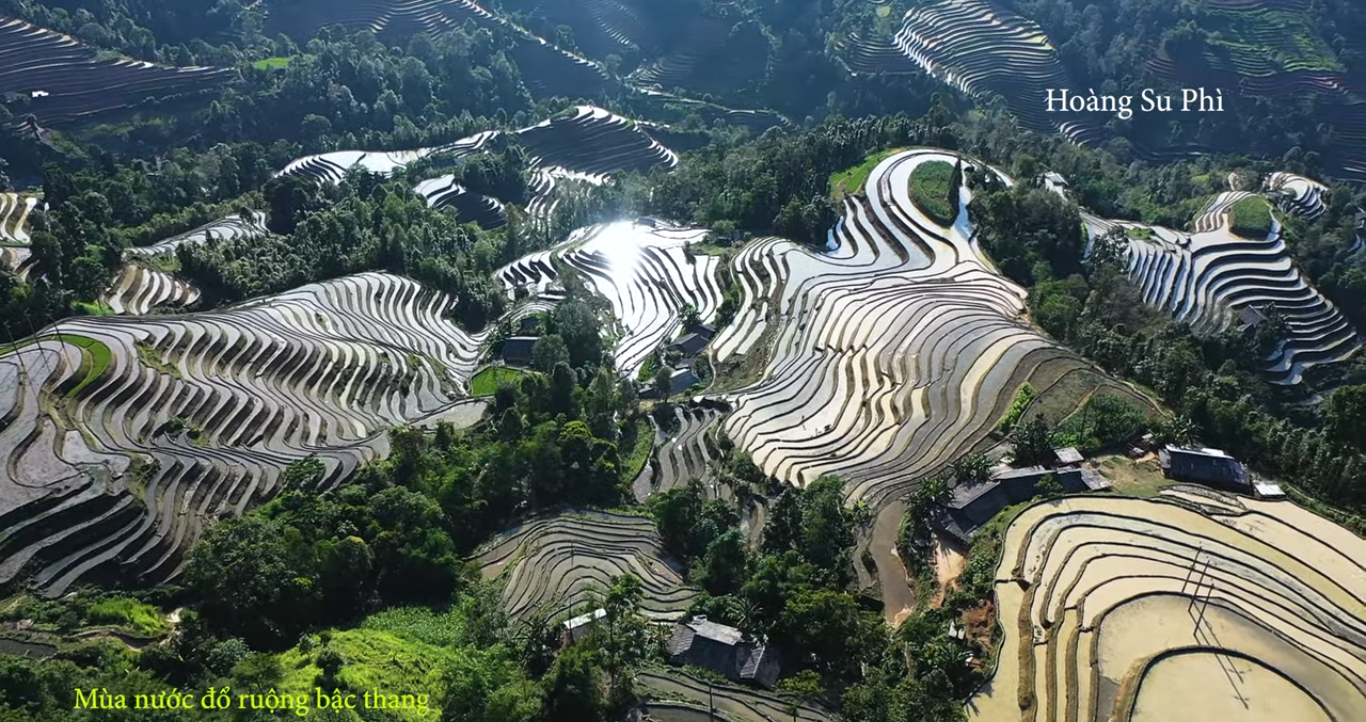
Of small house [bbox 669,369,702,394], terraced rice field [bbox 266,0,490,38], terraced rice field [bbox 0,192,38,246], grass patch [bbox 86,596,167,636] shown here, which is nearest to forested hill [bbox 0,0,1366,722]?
grass patch [bbox 86,596,167,636]

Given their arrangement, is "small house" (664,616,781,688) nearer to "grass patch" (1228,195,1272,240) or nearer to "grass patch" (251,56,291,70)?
"grass patch" (1228,195,1272,240)

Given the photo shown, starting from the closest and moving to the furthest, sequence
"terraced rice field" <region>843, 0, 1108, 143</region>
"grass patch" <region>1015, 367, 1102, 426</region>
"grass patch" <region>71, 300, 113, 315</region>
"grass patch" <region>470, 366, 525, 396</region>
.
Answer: "grass patch" <region>1015, 367, 1102, 426</region> < "grass patch" <region>71, 300, 113, 315</region> < "grass patch" <region>470, 366, 525, 396</region> < "terraced rice field" <region>843, 0, 1108, 143</region>

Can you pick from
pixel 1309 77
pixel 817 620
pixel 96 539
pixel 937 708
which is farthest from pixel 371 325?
pixel 1309 77

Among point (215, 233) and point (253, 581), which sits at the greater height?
point (253, 581)

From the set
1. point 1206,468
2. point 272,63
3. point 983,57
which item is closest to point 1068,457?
point 1206,468

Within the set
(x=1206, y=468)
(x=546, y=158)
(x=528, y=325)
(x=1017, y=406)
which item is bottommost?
(x=546, y=158)

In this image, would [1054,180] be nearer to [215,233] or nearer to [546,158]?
[546,158]
